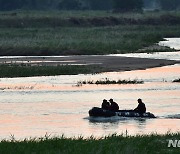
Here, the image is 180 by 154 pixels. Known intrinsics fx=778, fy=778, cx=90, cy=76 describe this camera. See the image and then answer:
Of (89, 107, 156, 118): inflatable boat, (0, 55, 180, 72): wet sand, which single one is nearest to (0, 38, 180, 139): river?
(89, 107, 156, 118): inflatable boat

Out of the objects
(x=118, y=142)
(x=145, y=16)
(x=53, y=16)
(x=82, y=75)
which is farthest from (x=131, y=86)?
(x=145, y=16)

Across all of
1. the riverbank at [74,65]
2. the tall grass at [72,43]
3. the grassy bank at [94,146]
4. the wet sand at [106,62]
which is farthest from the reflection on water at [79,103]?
the tall grass at [72,43]

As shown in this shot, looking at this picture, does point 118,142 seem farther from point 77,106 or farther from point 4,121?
point 77,106

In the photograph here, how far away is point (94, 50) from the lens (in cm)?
8675

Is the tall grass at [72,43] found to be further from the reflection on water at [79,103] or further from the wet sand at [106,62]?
the reflection on water at [79,103]

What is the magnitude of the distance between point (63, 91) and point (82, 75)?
31.5 feet

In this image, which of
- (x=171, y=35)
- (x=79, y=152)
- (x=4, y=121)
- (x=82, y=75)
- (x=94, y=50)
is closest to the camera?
(x=79, y=152)

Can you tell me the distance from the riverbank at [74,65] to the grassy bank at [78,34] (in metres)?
7.55

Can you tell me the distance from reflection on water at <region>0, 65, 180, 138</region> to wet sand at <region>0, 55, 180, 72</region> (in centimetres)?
278

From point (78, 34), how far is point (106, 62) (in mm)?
40289

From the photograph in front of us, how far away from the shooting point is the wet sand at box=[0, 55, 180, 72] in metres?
69.0

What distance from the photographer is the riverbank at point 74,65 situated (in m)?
61.9

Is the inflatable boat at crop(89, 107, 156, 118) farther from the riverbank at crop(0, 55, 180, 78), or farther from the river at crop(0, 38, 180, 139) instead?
the riverbank at crop(0, 55, 180, 78)

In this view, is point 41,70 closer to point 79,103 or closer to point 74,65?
point 74,65
